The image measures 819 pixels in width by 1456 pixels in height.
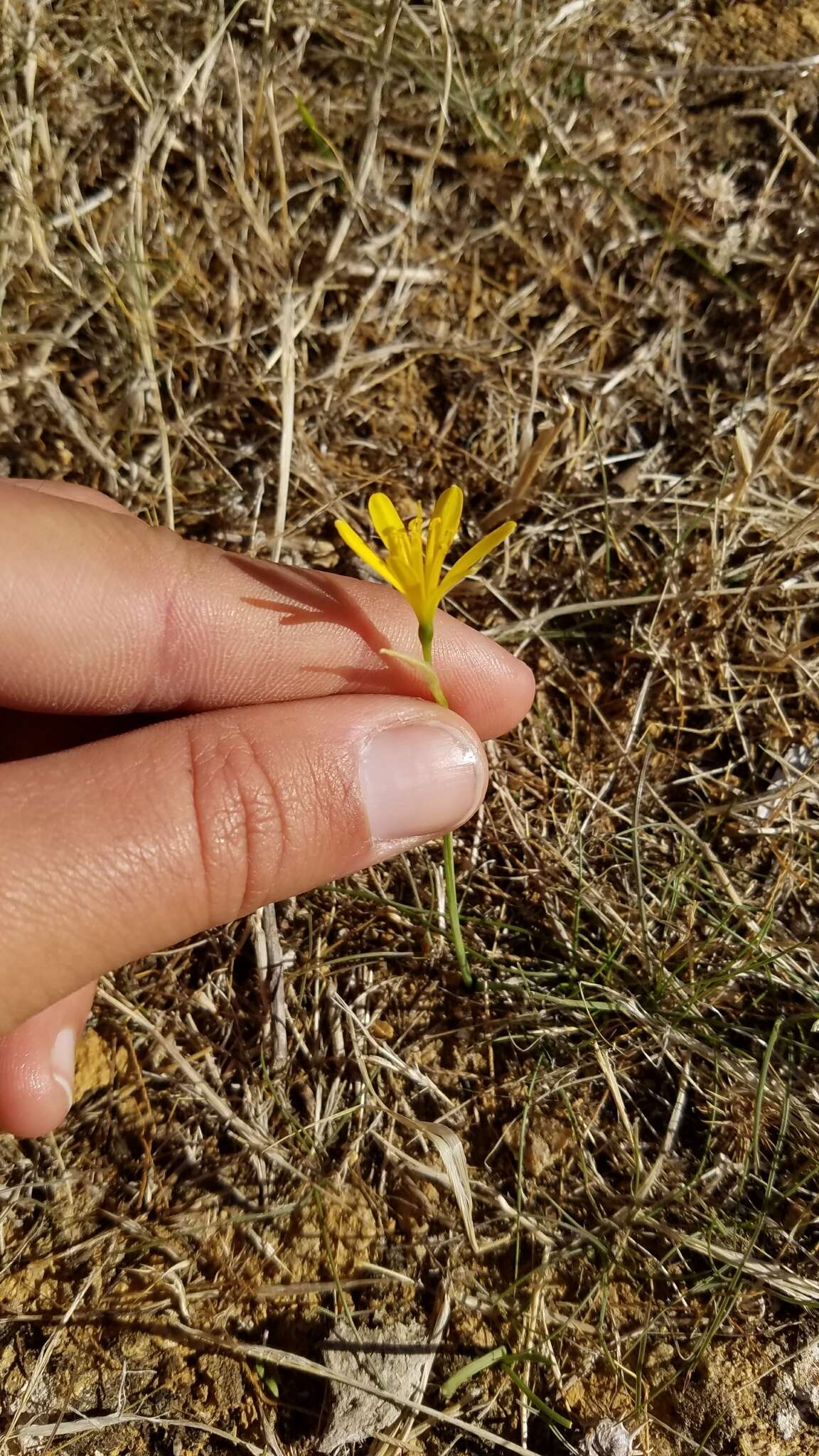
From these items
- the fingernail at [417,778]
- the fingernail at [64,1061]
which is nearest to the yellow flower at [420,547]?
the fingernail at [417,778]

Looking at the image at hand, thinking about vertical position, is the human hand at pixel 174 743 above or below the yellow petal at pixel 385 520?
below

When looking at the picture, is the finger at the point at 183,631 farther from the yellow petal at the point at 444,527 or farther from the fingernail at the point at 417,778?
the yellow petal at the point at 444,527

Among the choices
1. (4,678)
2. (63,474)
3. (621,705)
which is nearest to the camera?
(4,678)

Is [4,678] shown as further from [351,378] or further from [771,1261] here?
[771,1261]

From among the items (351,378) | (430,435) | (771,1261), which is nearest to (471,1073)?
(771,1261)

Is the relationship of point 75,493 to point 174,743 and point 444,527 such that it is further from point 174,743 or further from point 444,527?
point 444,527

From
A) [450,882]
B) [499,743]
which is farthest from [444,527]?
[499,743]

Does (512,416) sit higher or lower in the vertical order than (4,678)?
higher
